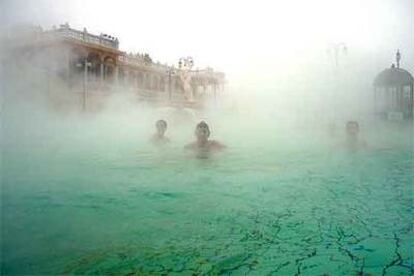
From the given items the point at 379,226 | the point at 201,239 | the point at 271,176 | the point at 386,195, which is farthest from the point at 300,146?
the point at 201,239

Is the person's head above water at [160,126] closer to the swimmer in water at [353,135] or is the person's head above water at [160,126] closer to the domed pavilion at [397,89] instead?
the swimmer in water at [353,135]

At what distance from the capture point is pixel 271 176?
8.95m

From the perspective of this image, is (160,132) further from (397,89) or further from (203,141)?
(397,89)

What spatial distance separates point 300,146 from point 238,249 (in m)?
11.5

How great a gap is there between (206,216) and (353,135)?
888 centimetres

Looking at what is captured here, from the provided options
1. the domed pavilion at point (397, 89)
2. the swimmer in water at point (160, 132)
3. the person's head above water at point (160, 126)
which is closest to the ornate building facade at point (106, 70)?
the swimmer in water at point (160, 132)

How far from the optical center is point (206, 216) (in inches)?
223

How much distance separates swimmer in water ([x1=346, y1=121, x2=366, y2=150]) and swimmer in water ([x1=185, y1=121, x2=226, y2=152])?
433cm

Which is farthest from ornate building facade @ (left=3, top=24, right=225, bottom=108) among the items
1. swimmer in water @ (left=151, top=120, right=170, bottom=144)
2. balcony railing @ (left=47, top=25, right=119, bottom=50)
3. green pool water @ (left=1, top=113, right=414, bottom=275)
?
green pool water @ (left=1, top=113, right=414, bottom=275)

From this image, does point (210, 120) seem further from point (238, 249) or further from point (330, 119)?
point (238, 249)

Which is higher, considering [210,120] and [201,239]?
[210,120]

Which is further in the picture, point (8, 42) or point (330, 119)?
point (330, 119)

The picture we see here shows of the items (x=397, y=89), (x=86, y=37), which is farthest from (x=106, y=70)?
(x=397, y=89)

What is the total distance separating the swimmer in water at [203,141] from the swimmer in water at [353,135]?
4.33 meters
